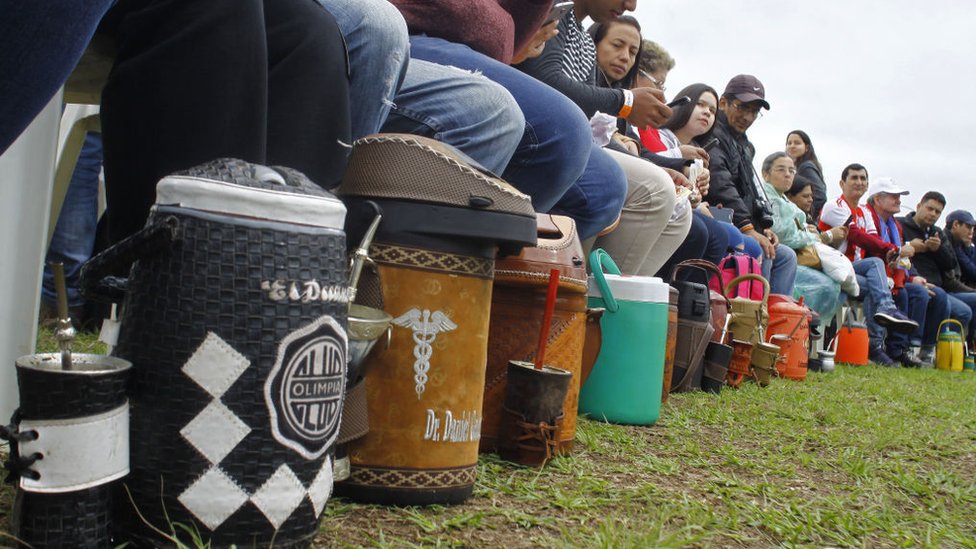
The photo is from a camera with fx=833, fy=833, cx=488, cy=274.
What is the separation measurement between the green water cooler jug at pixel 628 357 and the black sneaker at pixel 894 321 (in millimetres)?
5924

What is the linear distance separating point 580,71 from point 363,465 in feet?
6.47

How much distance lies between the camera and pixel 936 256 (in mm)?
9781

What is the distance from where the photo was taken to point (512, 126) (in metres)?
1.81

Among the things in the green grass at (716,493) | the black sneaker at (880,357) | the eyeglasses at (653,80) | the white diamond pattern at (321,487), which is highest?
the eyeglasses at (653,80)

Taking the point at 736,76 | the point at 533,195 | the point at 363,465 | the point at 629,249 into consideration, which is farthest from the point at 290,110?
the point at 736,76

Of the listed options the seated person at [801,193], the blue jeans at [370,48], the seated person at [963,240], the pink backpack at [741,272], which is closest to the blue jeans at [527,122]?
the blue jeans at [370,48]

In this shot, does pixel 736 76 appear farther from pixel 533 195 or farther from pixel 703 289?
pixel 533 195

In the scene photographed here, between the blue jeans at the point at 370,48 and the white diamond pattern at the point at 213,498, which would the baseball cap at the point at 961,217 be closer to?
the blue jeans at the point at 370,48

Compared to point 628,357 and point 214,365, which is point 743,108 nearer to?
point 628,357

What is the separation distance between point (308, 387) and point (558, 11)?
1963 millimetres

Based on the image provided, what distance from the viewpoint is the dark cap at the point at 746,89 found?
225 inches

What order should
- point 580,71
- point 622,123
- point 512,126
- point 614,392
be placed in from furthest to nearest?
point 622,123, point 580,71, point 614,392, point 512,126

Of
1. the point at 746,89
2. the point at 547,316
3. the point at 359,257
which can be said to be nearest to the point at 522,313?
the point at 547,316

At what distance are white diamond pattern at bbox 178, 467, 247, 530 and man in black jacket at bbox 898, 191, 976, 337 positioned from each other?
10025 millimetres
